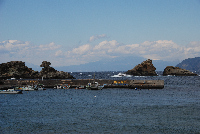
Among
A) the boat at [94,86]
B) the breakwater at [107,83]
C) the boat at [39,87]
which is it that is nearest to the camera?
the boat at [94,86]

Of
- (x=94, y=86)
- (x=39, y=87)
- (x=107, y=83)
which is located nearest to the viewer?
(x=94, y=86)

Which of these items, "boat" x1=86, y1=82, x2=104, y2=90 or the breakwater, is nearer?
"boat" x1=86, y1=82, x2=104, y2=90

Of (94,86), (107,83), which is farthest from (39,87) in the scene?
(107,83)

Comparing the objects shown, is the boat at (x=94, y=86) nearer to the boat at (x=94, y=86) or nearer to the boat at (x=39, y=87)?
the boat at (x=94, y=86)

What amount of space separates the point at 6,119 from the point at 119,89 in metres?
81.2

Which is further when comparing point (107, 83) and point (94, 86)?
point (107, 83)

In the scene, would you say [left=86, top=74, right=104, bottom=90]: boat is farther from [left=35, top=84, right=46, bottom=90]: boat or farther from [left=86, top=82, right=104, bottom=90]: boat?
[left=35, top=84, right=46, bottom=90]: boat

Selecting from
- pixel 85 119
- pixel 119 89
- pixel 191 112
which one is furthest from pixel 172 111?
pixel 119 89

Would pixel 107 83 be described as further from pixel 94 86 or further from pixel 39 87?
pixel 39 87

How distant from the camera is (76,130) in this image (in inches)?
1778

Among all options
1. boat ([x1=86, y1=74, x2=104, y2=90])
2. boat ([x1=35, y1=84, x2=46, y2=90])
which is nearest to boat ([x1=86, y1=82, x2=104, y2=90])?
boat ([x1=86, y1=74, x2=104, y2=90])

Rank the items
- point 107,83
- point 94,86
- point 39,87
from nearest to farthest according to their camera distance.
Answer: point 94,86
point 39,87
point 107,83

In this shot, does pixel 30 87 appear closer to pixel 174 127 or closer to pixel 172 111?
pixel 172 111

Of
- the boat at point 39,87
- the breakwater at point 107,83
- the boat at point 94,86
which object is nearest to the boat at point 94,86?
the boat at point 94,86
